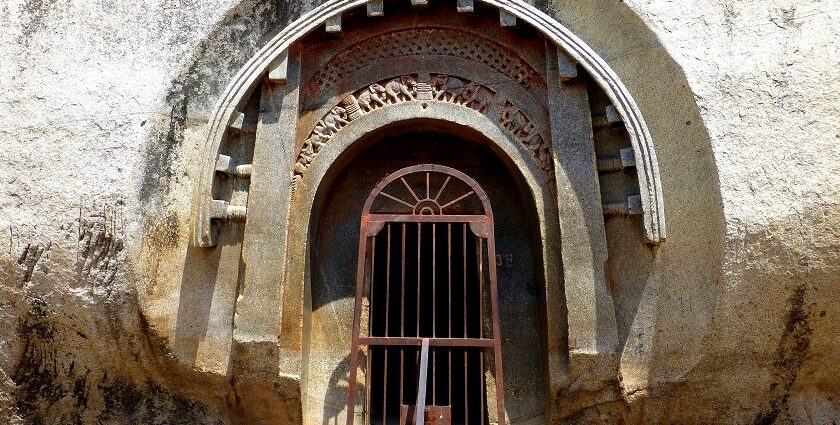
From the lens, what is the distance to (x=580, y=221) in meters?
5.35

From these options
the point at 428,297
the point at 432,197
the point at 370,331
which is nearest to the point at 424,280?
the point at 428,297

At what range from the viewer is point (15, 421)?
5.33 metres

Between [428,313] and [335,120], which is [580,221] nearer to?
[428,313]

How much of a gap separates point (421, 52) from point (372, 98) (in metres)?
0.47

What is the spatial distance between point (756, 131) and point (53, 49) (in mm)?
4516

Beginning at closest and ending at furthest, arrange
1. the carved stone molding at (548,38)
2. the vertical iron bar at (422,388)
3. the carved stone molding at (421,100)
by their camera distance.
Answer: the vertical iron bar at (422,388), the carved stone molding at (548,38), the carved stone molding at (421,100)

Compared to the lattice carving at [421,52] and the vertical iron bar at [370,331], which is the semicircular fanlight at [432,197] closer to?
the vertical iron bar at [370,331]

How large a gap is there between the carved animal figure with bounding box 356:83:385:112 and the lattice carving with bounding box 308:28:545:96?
183mm

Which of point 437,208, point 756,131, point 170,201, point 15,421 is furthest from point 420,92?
point 15,421

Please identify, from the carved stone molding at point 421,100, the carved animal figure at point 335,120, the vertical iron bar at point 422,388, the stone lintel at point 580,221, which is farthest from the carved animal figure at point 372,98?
the vertical iron bar at point 422,388

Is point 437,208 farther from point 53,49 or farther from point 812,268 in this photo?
point 53,49

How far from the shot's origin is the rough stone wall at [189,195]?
503cm

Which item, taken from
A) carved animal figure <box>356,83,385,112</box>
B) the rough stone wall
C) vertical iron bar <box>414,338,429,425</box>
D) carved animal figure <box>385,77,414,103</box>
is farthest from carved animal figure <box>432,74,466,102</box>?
vertical iron bar <box>414,338,429,425</box>

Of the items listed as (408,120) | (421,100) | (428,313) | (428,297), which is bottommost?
(428,313)
